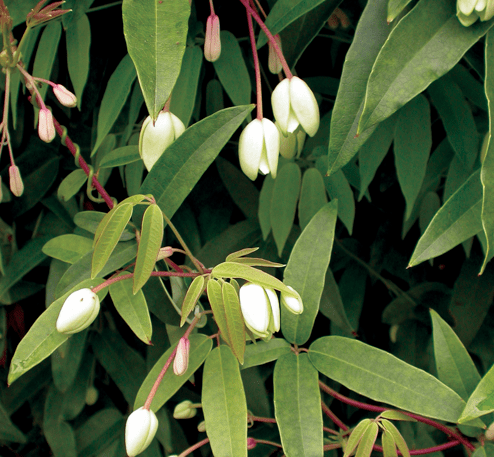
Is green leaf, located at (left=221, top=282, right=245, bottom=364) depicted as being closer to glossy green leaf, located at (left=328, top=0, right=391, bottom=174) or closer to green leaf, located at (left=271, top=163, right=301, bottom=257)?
glossy green leaf, located at (left=328, top=0, right=391, bottom=174)

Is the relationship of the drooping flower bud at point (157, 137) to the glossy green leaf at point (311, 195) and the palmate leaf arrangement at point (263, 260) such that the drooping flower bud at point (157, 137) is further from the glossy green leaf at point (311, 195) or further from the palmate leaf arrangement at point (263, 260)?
the glossy green leaf at point (311, 195)

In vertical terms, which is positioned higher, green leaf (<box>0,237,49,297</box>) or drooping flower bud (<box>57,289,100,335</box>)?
green leaf (<box>0,237,49,297</box>)

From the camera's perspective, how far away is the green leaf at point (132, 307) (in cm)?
52

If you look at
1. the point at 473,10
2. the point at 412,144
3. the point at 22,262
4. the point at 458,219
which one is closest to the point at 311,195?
the point at 412,144

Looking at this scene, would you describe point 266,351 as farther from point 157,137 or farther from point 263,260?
point 157,137

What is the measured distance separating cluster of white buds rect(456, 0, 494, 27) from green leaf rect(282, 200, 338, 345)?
0.79ft

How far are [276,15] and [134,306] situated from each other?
391mm

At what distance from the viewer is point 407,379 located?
0.53m

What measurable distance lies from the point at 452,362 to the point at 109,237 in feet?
1.52

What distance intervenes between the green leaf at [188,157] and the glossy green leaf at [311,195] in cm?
30

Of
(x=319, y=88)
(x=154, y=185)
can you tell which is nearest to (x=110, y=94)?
(x=154, y=185)

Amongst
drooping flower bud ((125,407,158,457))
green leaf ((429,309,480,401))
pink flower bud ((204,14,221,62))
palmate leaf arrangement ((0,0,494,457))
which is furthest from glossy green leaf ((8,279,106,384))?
green leaf ((429,309,480,401))

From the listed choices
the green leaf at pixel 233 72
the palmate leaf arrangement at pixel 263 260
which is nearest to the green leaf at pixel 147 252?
the palmate leaf arrangement at pixel 263 260

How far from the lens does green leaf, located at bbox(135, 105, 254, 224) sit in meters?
0.51
